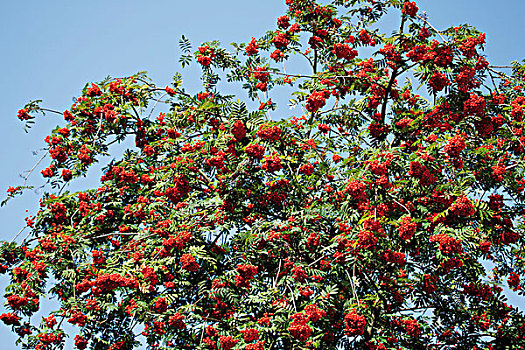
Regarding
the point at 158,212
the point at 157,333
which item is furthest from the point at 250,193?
the point at 157,333

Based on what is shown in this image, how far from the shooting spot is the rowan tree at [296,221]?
23.4ft

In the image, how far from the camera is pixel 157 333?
327 inches

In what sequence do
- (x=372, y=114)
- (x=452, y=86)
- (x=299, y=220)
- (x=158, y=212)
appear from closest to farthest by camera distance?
(x=299, y=220)
(x=452, y=86)
(x=158, y=212)
(x=372, y=114)

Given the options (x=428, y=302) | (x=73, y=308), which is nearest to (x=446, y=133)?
(x=428, y=302)

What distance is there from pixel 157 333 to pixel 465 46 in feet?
22.0

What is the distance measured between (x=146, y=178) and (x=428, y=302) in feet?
17.0

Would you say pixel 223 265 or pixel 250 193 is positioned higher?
pixel 250 193

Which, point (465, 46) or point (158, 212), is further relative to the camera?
point (158, 212)

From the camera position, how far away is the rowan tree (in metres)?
7.14

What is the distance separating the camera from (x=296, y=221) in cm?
739

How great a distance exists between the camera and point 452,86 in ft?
26.2

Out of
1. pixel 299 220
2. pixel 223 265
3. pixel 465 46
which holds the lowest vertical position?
pixel 223 265

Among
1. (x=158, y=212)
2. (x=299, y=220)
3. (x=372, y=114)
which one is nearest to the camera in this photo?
(x=299, y=220)

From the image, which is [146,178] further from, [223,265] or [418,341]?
[418,341]
